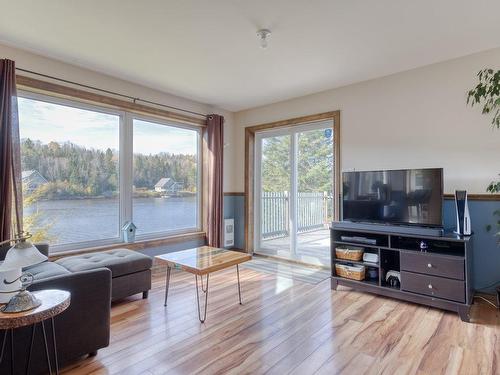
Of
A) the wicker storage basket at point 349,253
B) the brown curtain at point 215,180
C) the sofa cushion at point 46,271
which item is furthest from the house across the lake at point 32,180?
the wicker storage basket at point 349,253

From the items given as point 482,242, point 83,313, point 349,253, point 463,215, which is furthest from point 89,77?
point 482,242

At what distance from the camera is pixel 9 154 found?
8.53 ft

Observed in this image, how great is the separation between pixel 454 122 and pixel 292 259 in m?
2.73

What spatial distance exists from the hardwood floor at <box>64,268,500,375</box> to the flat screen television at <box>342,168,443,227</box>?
2.74ft

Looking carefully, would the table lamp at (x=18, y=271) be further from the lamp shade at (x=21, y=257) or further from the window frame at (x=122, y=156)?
the window frame at (x=122, y=156)

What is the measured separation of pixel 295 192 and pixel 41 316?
3505 millimetres

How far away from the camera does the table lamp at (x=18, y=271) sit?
4.56 ft

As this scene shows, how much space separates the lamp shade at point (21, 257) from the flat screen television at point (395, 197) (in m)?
2.92

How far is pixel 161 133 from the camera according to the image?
4152mm

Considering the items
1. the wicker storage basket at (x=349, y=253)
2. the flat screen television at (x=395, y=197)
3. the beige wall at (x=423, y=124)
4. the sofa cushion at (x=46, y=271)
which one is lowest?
the wicker storage basket at (x=349, y=253)

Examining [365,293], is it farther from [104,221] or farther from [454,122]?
[104,221]

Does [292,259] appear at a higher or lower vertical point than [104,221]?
lower

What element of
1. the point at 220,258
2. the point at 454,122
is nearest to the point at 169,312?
the point at 220,258

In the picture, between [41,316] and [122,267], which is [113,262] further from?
[41,316]
